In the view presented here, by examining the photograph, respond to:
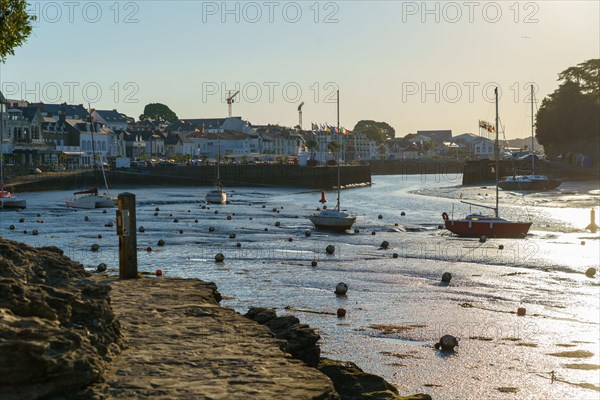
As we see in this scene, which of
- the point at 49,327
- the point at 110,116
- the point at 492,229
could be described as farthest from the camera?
the point at 110,116

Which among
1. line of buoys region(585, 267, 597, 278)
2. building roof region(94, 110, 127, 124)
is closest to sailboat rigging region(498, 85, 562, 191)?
line of buoys region(585, 267, 597, 278)

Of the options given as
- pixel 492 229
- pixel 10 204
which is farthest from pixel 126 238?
pixel 10 204

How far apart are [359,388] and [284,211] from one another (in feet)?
219

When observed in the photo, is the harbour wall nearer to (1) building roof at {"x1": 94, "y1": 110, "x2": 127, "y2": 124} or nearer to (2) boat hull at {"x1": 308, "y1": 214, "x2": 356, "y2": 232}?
(1) building roof at {"x1": 94, "y1": 110, "x2": 127, "y2": 124}

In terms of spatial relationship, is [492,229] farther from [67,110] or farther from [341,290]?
[67,110]

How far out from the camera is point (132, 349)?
12125 millimetres

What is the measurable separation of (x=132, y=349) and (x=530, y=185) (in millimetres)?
113904

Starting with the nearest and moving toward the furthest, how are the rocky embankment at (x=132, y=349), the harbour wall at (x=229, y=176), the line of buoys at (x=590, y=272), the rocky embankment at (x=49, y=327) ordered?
the rocky embankment at (x=49, y=327) → the rocky embankment at (x=132, y=349) → the line of buoys at (x=590, y=272) → the harbour wall at (x=229, y=176)

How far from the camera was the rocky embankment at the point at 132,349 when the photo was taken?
31.0 feet

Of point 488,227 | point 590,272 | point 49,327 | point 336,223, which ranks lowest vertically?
point 590,272

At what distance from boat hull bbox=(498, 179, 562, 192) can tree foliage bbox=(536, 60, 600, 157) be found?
1348 inches

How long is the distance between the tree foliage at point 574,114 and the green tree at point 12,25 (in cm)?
14304

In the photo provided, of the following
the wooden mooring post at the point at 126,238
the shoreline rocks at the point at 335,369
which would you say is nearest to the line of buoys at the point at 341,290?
the wooden mooring post at the point at 126,238

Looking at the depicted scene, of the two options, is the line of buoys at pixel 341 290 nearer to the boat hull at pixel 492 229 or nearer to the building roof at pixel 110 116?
the boat hull at pixel 492 229
